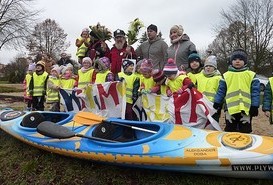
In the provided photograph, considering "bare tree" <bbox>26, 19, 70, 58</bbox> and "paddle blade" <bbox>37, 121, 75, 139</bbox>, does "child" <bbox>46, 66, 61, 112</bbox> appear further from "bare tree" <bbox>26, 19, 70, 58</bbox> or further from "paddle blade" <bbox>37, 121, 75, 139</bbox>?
"bare tree" <bbox>26, 19, 70, 58</bbox>

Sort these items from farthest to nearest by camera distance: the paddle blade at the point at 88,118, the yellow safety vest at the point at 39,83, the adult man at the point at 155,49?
the yellow safety vest at the point at 39,83, the adult man at the point at 155,49, the paddle blade at the point at 88,118

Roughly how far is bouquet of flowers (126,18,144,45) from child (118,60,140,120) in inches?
43.0

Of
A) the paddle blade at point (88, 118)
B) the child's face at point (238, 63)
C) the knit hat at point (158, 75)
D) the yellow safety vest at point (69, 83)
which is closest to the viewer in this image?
the child's face at point (238, 63)

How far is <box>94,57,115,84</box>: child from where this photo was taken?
23.4 feet

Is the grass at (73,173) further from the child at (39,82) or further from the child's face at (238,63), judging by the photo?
the child at (39,82)

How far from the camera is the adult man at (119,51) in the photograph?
729cm

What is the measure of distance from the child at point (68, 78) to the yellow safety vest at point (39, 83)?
2.11ft

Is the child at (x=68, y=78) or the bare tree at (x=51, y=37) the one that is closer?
the child at (x=68, y=78)

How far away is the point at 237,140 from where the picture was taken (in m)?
4.24

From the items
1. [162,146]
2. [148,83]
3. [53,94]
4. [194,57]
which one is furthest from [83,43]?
[162,146]

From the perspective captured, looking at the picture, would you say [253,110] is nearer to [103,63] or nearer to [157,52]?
[157,52]

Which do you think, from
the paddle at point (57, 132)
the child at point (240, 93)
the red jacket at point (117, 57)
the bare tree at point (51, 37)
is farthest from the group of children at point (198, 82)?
the bare tree at point (51, 37)

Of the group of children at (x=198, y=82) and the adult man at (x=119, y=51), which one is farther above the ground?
the adult man at (x=119, y=51)

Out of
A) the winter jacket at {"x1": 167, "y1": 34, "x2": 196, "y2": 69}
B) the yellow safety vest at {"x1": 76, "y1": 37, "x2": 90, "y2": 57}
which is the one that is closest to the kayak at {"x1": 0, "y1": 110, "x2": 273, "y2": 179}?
the winter jacket at {"x1": 167, "y1": 34, "x2": 196, "y2": 69}
